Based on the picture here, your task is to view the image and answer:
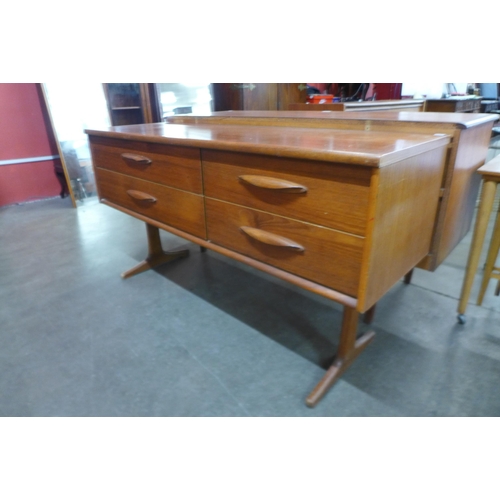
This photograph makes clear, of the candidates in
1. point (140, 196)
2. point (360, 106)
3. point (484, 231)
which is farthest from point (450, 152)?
point (360, 106)

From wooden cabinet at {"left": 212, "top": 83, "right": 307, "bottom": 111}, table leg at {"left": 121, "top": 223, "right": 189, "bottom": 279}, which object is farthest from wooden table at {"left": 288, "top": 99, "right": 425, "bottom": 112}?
table leg at {"left": 121, "top": 223, "right": 189, "bottom": 279}

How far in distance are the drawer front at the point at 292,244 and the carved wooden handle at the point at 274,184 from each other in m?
0.08

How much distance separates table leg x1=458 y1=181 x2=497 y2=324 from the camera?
49.5 inches

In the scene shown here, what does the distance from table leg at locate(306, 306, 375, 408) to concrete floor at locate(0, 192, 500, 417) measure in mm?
30

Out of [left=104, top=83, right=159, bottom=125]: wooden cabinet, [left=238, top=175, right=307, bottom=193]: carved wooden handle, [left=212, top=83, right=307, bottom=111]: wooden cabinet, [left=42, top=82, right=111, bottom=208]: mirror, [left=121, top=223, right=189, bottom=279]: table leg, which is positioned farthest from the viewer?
[left=212, top=83, right=307, bottom=111]: wooden cabinet

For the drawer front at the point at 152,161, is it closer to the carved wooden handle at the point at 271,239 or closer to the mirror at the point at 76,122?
the carved wooden handle at the point at 271,239

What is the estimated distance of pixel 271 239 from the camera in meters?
1.00

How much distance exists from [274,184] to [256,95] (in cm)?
328

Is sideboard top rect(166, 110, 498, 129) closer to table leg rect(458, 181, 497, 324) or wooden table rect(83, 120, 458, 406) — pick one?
wooden table rect(83, 120, 458, 406)

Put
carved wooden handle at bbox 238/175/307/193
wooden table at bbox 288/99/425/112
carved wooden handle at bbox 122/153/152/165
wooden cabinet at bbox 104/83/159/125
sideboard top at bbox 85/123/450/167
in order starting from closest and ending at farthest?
sideboard top at bbox 85/123/450/167, carved wooden handle at bbox 238/175/307/193, carved wooden handle at bbox 122/153/152/165, wooden table at bbox 288/99/425/112, wooden cabinet at bbox 104/83/159/125

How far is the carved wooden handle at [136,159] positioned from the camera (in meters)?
1.33

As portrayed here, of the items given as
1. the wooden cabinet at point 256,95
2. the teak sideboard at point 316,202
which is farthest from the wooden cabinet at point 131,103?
the teak sideboard at point 316,202
